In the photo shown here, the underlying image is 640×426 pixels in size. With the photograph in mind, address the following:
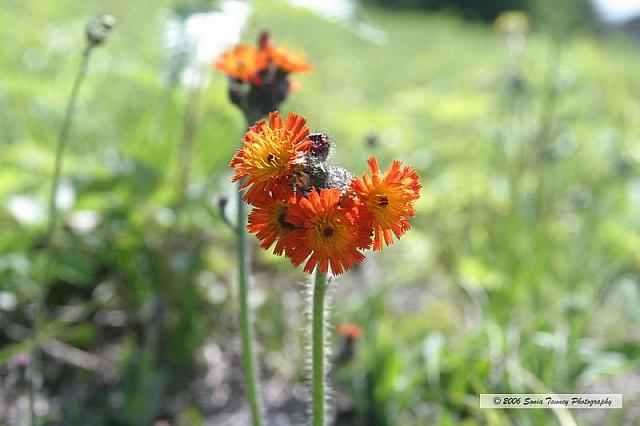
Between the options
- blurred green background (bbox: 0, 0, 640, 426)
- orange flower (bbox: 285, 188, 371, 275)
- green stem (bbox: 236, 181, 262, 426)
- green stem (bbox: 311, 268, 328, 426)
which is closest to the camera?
orange flower (bbox: 285, 188, 371, 275)

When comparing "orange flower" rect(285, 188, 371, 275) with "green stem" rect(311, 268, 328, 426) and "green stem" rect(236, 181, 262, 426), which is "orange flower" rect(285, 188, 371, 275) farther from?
"green stem" rect(236, 181, 262, 426)

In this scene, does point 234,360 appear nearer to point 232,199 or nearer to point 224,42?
point 232,199

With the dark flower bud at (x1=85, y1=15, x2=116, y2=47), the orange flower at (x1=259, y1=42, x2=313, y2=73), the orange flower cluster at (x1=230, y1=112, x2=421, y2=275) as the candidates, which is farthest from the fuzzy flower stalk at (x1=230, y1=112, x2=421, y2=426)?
the dark flower bud at (x1=85, y1=15, x2=116, y2=47)

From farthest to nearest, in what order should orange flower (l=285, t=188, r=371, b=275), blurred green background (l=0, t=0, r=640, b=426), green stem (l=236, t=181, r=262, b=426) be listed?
1. blurred green background (l=0, t=0, r=640, b=426)
2. green stem (l=236, t=181, r=262, b=426)
3. orange flower (l=285, t=188, r=371, b=275)

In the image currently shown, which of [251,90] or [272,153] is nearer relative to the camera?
[272,153]

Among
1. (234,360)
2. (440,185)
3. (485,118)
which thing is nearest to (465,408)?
(234,360)

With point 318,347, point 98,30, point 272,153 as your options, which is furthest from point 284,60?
point 318,347

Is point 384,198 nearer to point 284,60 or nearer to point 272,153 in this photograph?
point 272,153
